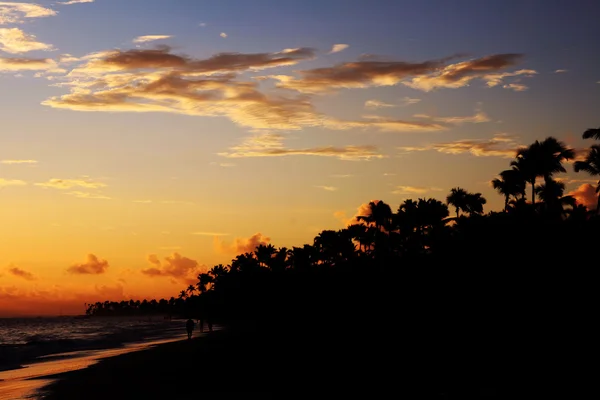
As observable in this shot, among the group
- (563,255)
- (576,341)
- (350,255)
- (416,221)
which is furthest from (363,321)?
(350,255)

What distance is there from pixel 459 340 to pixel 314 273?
62.1m

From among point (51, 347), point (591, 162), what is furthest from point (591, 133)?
point (51, 347)

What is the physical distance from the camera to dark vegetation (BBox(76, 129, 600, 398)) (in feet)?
106

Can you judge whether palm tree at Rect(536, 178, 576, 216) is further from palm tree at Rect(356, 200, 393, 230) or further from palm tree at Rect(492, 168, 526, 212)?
palm tree at Rect(356, 200, 393, 230)

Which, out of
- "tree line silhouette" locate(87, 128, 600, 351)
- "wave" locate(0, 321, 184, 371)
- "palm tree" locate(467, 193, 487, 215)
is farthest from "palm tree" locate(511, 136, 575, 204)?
"wave" locate(0, 321, 184, 371)

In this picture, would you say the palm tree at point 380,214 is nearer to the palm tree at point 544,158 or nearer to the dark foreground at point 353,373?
the palm tree at point 544,158

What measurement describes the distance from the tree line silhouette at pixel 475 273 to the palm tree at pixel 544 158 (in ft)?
0.36

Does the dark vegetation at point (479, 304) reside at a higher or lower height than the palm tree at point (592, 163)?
lower

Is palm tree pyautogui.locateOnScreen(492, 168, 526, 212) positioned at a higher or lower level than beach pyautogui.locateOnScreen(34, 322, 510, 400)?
higher

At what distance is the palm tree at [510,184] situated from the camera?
261 feet

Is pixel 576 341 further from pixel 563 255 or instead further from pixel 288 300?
pixel 288 300

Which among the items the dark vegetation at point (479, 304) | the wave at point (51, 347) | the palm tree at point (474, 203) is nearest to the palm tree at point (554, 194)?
the dark vegetation at point (479, 304)

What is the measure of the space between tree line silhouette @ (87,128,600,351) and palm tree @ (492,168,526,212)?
14cm

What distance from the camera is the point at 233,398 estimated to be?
2553cm
